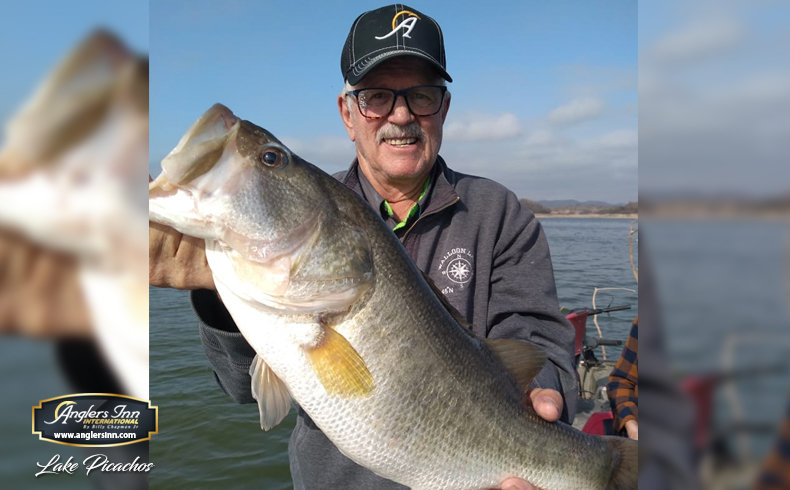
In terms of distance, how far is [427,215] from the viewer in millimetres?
3297

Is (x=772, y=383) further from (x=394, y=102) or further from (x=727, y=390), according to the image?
(x=394, y=102)

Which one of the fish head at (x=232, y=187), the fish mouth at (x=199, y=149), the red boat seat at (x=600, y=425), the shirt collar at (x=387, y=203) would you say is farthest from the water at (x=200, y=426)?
the fish mouth at (x=199, y=149)

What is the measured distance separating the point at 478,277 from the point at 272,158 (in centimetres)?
169

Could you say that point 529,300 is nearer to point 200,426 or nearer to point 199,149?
point 199,149

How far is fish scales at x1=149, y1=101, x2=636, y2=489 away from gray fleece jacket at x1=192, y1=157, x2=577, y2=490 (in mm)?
959

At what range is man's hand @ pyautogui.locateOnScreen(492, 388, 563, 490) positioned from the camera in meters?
2.30

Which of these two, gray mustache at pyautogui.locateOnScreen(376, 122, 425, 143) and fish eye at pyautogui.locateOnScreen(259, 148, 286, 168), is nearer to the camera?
fish eye at pyautogui.locateOnScreen(259, 148, 286, 168)

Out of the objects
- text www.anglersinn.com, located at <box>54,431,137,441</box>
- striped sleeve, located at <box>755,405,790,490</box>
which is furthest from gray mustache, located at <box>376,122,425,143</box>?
striped sleeve, located at <box>755,405,790,490</box>

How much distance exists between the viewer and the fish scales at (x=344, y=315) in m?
1.90

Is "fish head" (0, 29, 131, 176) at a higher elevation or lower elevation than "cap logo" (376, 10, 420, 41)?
lower

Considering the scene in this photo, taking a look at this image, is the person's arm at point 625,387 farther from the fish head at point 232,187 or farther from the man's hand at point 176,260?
the man's hand at point 176,260

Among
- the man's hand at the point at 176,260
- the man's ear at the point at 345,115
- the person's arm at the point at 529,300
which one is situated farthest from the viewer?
the man's ear at the point at 345,115

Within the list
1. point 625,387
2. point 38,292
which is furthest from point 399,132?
point 38,292

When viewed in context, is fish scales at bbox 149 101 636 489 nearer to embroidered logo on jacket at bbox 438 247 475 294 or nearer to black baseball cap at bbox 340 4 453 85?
embroidered logo on jacket at bbox 438 247 475 294
